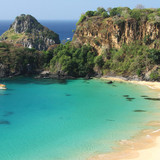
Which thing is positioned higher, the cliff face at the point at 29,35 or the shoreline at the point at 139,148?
the cliff face at the point at 29,35

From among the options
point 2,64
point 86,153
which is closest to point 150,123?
point 86,153

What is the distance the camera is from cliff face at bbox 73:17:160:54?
185 feet

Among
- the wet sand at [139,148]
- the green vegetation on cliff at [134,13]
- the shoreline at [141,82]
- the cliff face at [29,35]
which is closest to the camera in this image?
the wet sand at [139,148]

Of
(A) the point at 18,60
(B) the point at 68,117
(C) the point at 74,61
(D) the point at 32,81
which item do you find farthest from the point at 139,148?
(A) the point at 18,60

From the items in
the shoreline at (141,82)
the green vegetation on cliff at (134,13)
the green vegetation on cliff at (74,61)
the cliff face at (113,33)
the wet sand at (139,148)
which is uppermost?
the green vegetation on cliff at (134,13)

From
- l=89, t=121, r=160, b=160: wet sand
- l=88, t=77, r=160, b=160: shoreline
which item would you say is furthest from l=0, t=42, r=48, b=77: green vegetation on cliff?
l=89, t=121, r=160, b=160: wet sand

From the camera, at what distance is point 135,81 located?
5300 cm

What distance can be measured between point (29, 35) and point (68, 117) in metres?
54.4

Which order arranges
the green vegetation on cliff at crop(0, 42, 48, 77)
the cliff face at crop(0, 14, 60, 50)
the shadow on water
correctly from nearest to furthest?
the shadow on water
the green vegetation on cliff at crop(0, 42, 48, 77)
the cliff face at crop(0, 14, 60, 50)

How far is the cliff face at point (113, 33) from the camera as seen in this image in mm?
56375

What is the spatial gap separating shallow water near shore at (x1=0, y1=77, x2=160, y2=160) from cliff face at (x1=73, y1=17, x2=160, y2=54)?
11.1 meters

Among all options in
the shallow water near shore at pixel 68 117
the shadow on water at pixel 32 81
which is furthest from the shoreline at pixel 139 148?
the shadow on water at pixel 32 81

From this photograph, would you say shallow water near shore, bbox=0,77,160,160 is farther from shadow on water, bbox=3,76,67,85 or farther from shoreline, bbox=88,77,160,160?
shoreline, bbox=88,77,160,160

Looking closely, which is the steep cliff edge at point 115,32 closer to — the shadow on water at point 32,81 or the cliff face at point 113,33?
the cliff face at point 113,33
